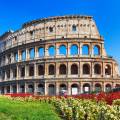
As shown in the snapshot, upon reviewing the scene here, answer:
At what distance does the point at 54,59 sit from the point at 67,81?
576 cm

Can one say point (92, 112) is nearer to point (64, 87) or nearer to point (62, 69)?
point (64, 87)

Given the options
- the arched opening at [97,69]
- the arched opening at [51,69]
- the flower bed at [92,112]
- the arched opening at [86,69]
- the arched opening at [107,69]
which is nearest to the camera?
the flower bed at [92,112]

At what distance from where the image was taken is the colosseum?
77438 mm

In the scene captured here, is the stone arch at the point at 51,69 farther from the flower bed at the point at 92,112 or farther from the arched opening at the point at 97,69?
the flower bed at the point at 92,112

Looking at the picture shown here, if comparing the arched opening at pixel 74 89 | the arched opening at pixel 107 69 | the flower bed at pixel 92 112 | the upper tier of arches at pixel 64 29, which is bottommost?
the flower bed at pixel 92 112

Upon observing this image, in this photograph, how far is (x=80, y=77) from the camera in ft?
253

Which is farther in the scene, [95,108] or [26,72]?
[26,72]

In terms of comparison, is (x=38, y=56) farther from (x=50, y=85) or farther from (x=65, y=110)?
(x=65, y=110)

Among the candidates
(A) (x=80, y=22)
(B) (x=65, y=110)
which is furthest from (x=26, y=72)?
(B) (x=65, y=110)

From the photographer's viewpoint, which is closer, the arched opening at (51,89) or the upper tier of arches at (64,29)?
the arched opening at (51,89)

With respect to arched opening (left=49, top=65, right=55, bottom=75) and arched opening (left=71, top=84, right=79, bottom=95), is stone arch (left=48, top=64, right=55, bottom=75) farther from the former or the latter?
arched opening (left=71, top=84, right=79, bottom=95)

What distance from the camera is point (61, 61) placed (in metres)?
78.6

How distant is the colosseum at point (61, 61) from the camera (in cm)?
7744

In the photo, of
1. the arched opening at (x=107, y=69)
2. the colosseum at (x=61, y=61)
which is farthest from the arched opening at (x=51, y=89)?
the arched opening at (x=107, y=69)
